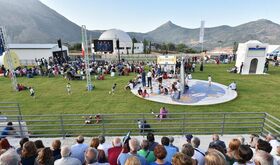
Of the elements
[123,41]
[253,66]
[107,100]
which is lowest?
[107,100]

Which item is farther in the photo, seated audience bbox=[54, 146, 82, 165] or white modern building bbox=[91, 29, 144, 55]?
white modern building bbox=[91, 29, 144, 55]

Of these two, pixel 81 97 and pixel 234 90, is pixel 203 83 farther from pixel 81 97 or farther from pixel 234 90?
pixel 81 97

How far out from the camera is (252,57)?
27.6 metres

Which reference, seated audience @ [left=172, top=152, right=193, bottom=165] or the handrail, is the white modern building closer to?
the handrail

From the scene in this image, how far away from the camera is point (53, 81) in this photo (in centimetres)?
2362

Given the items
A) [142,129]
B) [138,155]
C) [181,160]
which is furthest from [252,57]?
[181,160]

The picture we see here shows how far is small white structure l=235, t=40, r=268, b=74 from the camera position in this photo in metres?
26.9

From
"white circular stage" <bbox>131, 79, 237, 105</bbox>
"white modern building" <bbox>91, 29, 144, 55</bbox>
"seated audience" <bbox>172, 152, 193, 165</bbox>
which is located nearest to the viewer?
"seated audience" <bbox>172, 152, 193, 165</bbox>

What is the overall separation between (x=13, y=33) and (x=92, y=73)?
18067cm

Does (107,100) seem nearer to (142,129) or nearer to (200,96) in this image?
(142,129)

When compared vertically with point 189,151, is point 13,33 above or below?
above

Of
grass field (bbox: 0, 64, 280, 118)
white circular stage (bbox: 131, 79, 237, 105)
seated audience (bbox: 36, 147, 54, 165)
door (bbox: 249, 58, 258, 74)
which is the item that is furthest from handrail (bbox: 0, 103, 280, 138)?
door (bbox: 249, 58, 258, 74)

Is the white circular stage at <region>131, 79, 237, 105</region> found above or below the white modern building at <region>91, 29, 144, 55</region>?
below

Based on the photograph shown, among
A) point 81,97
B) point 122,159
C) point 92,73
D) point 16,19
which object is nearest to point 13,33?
point 16,19
